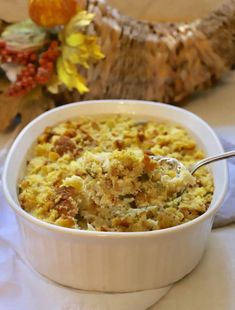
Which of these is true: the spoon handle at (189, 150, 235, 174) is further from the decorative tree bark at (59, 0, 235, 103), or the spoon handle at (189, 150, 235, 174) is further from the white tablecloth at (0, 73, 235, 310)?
the decorative tree bark at (59, 0, 235, 103)

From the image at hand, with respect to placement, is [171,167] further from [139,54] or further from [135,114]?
[139,54]

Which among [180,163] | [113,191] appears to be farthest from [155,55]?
[113,191]

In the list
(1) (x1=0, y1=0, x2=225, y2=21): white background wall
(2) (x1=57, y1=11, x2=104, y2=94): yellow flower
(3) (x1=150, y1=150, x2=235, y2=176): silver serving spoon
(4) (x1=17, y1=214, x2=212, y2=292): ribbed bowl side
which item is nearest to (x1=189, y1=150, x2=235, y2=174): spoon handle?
(3) (x1=150, y1=150, x2=235, y2=176): silver serving spoon

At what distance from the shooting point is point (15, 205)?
793mm

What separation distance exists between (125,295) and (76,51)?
523mm

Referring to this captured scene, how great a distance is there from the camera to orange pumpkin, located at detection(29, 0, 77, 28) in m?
1.11

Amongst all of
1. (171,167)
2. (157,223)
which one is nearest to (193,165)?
(171,167)

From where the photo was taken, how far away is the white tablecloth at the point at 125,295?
0.79 m

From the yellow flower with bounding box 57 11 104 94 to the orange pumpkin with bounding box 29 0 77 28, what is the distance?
0.05 feet

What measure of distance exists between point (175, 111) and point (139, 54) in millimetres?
196

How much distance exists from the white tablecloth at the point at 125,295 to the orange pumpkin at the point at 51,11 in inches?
16.5

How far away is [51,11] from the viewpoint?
Answer: 43.9 inches

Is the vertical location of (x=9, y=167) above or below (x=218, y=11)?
below

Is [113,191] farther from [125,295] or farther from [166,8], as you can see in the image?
[166,8]
